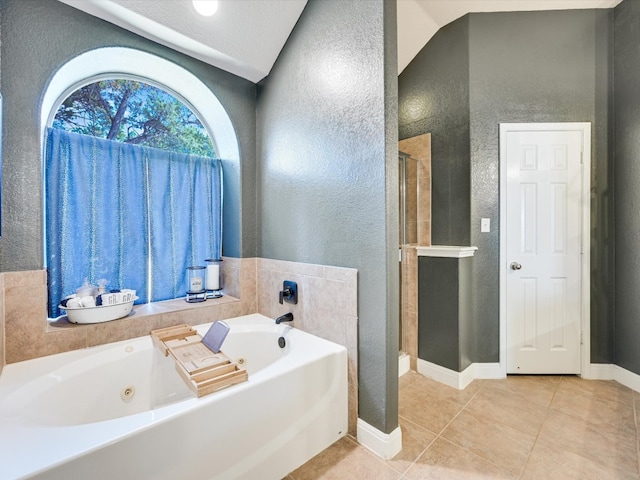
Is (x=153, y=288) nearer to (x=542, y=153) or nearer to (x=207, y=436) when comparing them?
(x=207, y=436)

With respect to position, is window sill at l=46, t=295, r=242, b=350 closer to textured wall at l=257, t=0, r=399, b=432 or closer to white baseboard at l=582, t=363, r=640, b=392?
textured wall at l=257, t=0, r=399, b=432

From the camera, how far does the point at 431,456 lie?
4.99 ft

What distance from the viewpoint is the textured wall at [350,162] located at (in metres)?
1.53

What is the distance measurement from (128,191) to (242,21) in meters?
1.41

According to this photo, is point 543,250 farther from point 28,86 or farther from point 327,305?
point 28,86

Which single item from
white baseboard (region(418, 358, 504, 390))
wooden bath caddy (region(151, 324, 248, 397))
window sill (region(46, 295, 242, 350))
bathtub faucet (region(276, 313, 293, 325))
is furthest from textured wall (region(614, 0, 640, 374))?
window sill (region(46, 295, 242, 350))

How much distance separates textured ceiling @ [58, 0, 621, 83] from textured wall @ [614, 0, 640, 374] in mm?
309

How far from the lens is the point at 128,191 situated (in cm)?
209

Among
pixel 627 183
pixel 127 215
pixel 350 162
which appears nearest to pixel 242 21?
pixel 350 162

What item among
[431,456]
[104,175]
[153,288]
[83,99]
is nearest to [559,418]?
[431,456]

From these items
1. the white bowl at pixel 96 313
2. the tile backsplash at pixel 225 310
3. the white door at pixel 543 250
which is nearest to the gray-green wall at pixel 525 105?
the white door at pixel 543 250

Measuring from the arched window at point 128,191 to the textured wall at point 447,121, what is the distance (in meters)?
1.86

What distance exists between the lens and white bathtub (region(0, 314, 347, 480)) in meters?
0.93

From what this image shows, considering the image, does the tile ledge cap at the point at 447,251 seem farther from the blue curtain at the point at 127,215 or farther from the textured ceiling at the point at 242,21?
the textured ceiling at the point at 242,21
